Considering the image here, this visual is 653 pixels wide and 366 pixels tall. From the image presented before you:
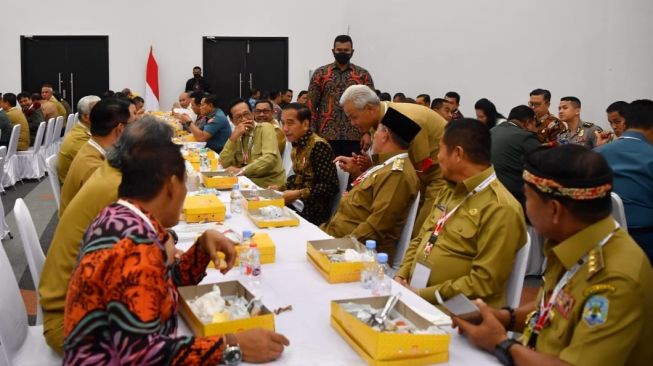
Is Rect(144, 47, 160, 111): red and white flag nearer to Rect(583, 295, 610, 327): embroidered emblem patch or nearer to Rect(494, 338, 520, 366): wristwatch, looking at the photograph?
Rect(494, 338, 520, 366): wristwatch

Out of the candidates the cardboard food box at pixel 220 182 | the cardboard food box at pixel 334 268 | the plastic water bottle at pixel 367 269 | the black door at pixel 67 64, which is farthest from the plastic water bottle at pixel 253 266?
the black door at pixel 67 64

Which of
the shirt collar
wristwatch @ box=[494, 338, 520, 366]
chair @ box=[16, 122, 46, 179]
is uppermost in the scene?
the shirt collar

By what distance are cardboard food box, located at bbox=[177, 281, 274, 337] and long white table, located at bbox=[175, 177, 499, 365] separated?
0.18 ft

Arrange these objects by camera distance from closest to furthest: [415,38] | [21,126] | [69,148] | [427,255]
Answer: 1. [427,255]
2. [69,148]
3. [21,126]
4. [415,38]

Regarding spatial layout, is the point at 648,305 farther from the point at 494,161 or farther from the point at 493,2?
the point at 493,2

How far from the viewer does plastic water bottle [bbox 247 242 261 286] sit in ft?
7.47

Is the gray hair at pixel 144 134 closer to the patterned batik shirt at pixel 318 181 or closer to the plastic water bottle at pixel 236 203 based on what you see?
the plastic water bottle at pixel 236 203

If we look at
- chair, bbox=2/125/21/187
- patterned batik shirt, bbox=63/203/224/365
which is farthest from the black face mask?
chair, bbox=2/125/21/187

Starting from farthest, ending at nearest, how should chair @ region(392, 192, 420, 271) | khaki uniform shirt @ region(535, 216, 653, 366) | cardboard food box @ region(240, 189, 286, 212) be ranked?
1. cardboard food box @ region(240, 189, 286, 212)
2. chair @ region(392, 192, 420, 271)
3. khaki uniform shirt @ region(535, 216, 653, 366)

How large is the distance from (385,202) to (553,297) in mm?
1437

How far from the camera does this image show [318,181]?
4.09 meters

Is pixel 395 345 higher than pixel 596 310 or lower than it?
lower

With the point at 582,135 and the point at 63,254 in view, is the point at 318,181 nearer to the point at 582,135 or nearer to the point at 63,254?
the point at 63,254

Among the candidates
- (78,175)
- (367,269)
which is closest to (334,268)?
(367,269)
